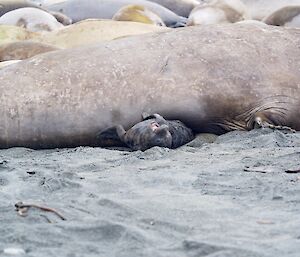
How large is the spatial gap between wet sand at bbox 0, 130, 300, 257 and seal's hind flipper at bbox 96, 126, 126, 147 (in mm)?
287

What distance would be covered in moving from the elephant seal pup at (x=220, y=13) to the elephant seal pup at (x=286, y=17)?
0.66m

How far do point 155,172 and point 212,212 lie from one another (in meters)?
0.87

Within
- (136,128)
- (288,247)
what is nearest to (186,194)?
(288,247)

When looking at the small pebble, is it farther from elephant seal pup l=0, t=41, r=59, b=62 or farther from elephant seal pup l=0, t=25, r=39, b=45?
elephant seal pup l=0, t=25, r=39, b=45

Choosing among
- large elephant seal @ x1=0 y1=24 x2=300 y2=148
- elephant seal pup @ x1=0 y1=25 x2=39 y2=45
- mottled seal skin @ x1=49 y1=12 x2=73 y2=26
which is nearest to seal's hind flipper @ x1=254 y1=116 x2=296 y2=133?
large elephant seal @ x1=0 y1=24 x2=300 y2=148

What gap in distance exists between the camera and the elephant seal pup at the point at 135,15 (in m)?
9.28

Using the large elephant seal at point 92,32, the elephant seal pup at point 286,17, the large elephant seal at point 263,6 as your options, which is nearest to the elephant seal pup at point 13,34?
the large elephant seal at point 92,32

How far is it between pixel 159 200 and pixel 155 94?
1.89 m

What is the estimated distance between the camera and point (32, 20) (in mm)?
10016

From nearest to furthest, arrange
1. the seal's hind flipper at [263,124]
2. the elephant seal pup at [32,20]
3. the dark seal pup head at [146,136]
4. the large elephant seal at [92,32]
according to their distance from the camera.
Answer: the dark seal pup head at [146,136] → the seal's hind flipper at [263,124] → the large elephant seal at [92,32] → the elephant seal pup at [32,20]

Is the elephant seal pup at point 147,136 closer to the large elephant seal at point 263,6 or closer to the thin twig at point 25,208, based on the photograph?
the thin twig at point 25,208

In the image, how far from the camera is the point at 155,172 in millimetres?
3629

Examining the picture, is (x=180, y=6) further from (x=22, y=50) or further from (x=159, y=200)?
(x=159, y=200)

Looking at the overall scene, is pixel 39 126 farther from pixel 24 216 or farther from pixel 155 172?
pixel 24 216
